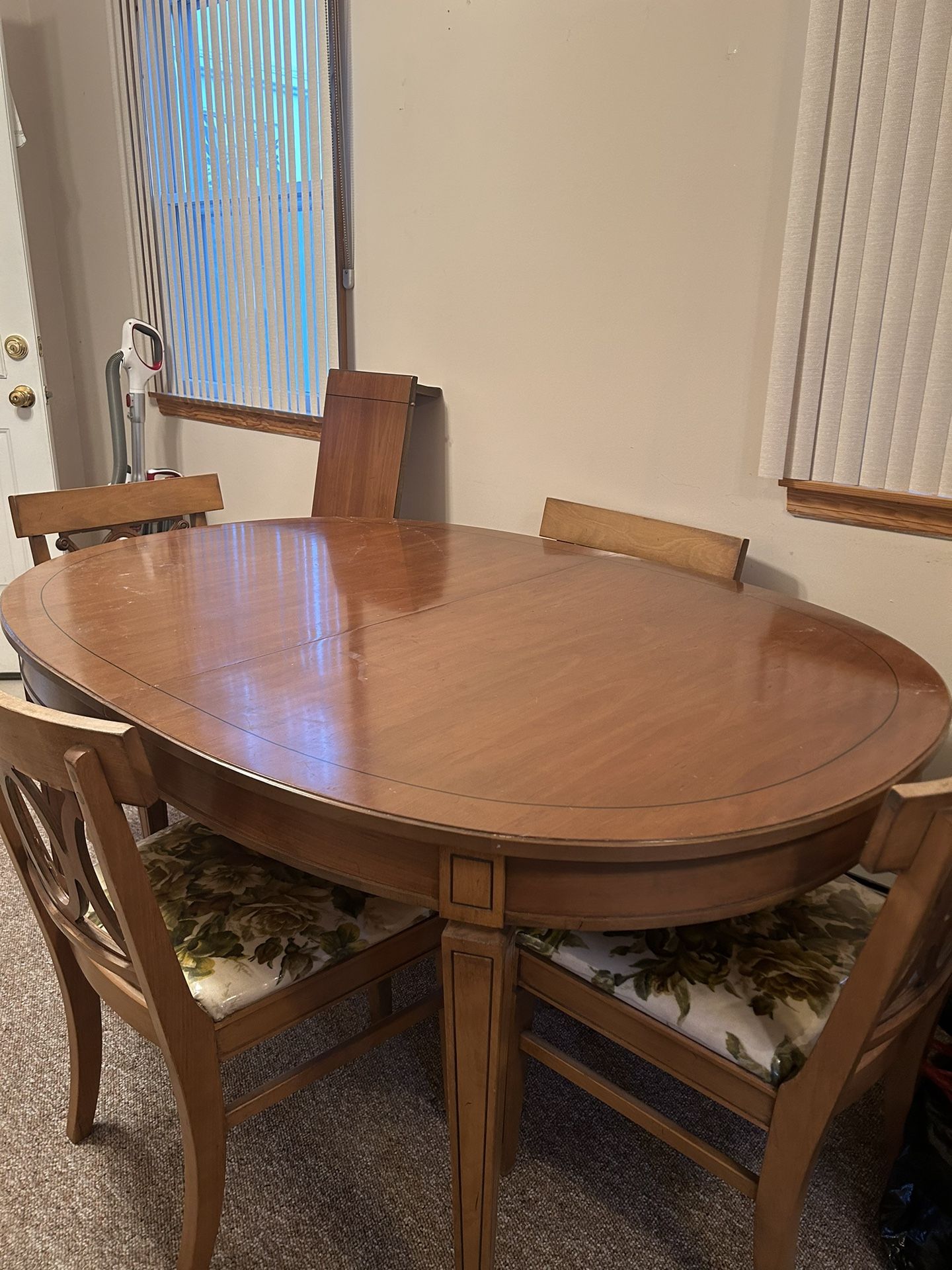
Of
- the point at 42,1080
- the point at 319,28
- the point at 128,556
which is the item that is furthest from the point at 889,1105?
the point at 319,28

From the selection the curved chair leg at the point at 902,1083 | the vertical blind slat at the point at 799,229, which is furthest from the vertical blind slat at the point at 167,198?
the curved chair leg at the point at 902,1083

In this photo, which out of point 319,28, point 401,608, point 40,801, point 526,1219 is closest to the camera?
point 40,801

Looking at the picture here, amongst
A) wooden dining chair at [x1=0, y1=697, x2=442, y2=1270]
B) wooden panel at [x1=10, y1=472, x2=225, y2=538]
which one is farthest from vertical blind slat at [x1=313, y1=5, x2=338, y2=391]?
wooden dining chair at [x1=0, y1=697, x2=442, y2=1270]

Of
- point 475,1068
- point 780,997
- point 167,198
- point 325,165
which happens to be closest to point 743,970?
point 780,997

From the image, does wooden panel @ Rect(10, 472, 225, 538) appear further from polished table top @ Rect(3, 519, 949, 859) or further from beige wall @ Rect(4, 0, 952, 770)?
beige wall @ Rect(4, 0, 952, 770)

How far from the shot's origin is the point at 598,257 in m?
2.08

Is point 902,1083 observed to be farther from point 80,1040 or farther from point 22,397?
point 22,397

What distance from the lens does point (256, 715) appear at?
1094 mm

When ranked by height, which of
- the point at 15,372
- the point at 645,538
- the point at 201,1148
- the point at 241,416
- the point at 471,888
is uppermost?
the point at 15,372

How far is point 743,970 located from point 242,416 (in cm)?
269

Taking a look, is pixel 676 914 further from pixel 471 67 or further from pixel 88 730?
pixel 471 67

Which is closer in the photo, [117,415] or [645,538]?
[645,538]

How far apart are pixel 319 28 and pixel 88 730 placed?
8.06 ft

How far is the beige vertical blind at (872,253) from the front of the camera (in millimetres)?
1539
